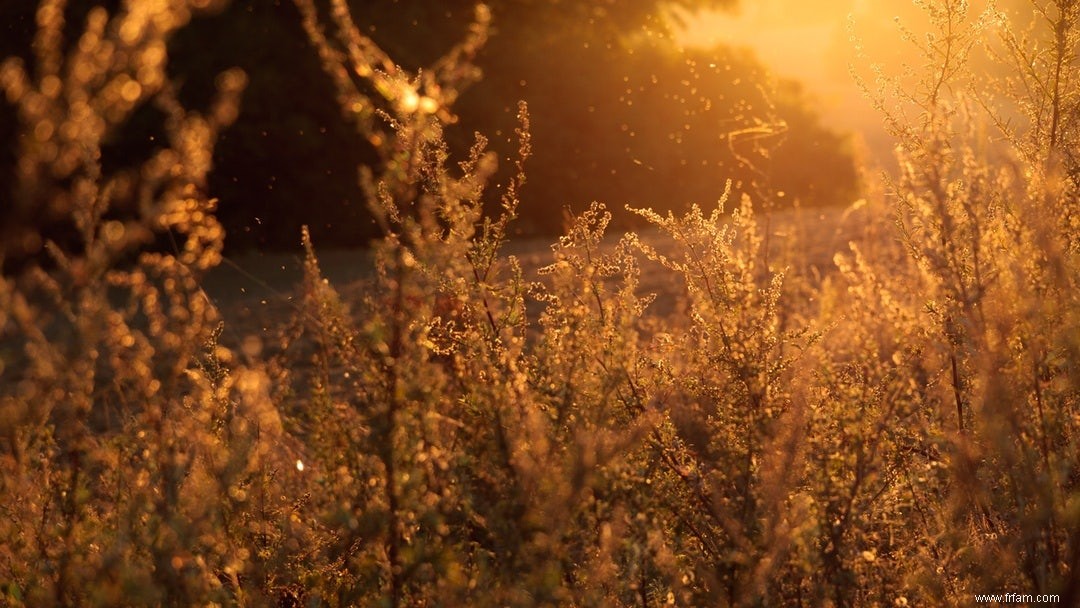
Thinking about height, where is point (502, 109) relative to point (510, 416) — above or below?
below

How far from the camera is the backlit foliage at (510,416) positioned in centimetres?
264

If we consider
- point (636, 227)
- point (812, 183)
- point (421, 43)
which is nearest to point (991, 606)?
point (421, 43)

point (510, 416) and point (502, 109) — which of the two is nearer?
→ point (510, 416)

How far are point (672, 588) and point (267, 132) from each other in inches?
406

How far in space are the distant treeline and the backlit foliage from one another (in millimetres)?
7879

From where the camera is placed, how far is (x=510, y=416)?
290cm

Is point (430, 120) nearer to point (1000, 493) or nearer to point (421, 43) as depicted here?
point (1000, 493)

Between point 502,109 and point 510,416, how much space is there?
10.9 m

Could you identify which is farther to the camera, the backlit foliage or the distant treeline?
the distant treeline

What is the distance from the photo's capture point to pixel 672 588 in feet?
11.5

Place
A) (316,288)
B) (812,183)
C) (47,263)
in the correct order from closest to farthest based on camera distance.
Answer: (316,288)
(47,263)
(812,183)

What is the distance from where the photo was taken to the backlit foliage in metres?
2.64

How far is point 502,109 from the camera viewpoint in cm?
1350

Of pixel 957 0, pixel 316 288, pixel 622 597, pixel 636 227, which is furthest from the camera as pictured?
pixel 636 227
